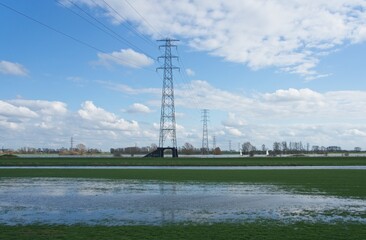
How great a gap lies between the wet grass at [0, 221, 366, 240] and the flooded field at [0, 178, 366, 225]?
134 cm

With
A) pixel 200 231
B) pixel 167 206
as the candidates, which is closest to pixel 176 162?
pixel 167 206

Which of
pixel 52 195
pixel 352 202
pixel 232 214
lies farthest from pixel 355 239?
pixel 52 195

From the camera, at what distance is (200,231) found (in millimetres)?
16391

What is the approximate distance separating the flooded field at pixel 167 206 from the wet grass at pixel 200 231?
4.38ft

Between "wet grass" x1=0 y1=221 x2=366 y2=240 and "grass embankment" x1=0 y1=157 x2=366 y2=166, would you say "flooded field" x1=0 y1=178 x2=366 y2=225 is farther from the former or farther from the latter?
"grass embankment" x1=0 y1=157 x2=366 y2=166

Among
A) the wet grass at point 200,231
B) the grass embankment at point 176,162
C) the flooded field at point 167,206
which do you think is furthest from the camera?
the grass embankment at point 176,162

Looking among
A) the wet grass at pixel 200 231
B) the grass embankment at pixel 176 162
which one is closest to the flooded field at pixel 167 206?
the wet grass at pixel 200 231

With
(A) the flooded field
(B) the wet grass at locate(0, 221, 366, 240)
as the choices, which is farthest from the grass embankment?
(B) the wet grass at locate(0, 221, 366, 240)

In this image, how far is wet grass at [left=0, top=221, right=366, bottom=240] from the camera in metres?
15.3

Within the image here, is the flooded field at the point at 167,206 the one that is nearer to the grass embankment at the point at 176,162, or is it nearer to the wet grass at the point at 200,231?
the wet grass at the point at 200,231

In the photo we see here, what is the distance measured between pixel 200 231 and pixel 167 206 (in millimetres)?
7485

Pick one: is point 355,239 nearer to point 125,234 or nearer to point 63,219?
point 125,234

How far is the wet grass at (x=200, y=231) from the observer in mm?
15273

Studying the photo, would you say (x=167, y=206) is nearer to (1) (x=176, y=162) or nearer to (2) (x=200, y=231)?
(2) (x=200, y=231)
